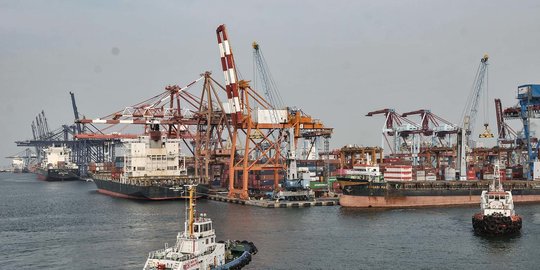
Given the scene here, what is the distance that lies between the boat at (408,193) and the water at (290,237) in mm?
3784

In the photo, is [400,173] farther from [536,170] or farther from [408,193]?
[536,170]

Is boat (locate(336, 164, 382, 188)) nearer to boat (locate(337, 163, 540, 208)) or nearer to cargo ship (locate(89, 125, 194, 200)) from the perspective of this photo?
boat (locate(337, 163, 540, 208))

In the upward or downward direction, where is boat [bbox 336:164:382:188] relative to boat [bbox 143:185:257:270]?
upward

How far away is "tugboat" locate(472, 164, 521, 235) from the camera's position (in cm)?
5153

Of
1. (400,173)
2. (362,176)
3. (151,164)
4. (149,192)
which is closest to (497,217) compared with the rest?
(400,173)

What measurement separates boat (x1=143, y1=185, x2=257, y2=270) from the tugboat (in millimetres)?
28577

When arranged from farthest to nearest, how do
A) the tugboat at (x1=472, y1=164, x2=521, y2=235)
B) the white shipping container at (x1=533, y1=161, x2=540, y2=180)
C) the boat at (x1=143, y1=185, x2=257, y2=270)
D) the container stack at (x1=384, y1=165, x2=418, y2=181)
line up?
1. the white shipping container at (x1=533, y1=161, x2=540, y2=180)
2. the container stack at (x1=384, y1=165, x2=418, y2=181)
3. the tugboat at (x1=472, y1=164, x2=521, y2=235)
4. the boat at (x1=143, y1=185, x2=257, y2=270)

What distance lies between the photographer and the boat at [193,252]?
2938cm

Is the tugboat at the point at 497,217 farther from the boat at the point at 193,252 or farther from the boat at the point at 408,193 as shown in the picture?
the boat at the point at 193,252

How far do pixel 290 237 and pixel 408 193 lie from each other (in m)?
33.5

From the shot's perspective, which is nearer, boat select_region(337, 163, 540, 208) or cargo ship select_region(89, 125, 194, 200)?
boat select_region(337, 163, 540, 208)

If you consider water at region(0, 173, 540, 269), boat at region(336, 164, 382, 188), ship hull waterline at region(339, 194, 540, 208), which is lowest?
water at region(0, 173, 540, 269)

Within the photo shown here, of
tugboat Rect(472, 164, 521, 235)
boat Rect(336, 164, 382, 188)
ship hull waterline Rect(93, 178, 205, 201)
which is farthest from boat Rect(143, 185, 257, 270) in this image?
ship hull waterline Rect(93, 178, 205, 201)

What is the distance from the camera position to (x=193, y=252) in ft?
102
